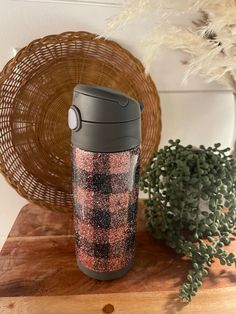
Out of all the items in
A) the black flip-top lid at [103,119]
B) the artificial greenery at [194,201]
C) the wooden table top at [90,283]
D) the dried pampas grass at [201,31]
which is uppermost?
the dried pampas grass at [201,31]

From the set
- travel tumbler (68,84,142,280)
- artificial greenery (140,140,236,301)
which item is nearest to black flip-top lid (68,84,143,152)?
travel tumbler (68,84,142,280)

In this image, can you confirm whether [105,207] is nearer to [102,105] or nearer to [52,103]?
[102,105]

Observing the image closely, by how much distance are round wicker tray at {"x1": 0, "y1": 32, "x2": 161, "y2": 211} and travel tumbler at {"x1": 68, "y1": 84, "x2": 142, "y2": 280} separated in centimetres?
22

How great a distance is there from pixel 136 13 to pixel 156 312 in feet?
1.54

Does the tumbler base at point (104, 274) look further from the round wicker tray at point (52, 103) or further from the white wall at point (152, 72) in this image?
the white wall at point (152, 72)

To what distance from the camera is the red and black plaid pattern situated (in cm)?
45

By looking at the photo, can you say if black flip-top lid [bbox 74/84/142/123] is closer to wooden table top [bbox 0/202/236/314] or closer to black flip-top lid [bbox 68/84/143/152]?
black flip-top lid [bbox 68/84/143/152]

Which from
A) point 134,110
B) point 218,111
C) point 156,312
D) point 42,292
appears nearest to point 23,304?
point 42,292

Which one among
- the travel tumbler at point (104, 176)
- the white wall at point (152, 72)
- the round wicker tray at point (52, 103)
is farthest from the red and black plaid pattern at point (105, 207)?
the white wall at point (152, 72)

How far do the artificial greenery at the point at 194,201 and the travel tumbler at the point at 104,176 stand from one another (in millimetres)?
88

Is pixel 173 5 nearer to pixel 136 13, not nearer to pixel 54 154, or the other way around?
pixel 136 13

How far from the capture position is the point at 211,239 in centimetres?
57

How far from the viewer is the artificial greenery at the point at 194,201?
539 millimetres

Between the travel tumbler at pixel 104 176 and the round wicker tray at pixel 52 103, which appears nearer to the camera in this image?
the travel tumbler at pixel 104 176
